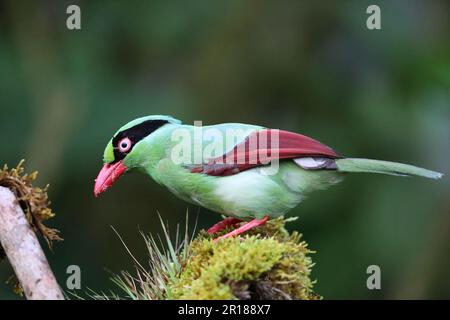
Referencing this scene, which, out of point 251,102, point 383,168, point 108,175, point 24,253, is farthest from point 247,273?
point 251,102

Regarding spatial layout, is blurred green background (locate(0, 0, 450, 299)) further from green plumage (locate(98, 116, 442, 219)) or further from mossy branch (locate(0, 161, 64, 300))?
mossy branch (locate(0, 161, 64, 300))

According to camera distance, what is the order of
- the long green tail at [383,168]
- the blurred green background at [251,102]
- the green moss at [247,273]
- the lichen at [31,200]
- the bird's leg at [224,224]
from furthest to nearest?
the blurred green background at [251,102] → the bird's leg at [224,224] → the long green tail at [383,168] → the lichen at [31,200] → the green moss at [247,273]

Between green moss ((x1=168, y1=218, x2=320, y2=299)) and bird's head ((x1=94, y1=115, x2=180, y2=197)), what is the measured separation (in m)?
0.98

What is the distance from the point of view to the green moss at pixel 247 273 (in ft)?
10.8

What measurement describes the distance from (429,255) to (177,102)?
2912mm

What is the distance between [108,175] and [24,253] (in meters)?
1.33

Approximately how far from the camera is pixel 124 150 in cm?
446

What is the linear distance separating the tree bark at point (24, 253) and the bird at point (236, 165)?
1.03 metres

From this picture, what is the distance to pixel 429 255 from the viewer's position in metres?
7.18

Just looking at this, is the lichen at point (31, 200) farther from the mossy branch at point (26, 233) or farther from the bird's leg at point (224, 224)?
the bird's leg at point (224, 224)

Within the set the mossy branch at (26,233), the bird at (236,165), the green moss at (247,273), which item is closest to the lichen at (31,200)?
the mossy branch at (26,233)

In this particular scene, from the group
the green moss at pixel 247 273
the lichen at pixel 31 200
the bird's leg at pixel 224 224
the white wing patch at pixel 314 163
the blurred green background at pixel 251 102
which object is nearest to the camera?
the green moss at pixel 247 273
